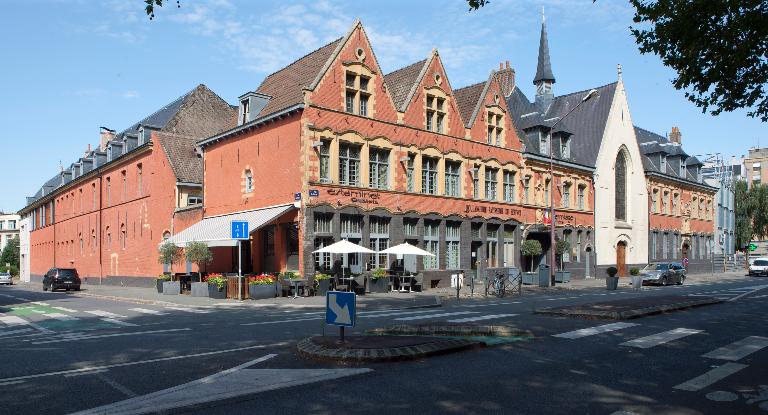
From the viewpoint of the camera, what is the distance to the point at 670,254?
2165 inches

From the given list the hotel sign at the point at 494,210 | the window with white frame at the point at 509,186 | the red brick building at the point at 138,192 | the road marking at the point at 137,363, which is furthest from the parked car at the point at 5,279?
the road marking at the point at 137,363

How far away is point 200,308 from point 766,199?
229 feet

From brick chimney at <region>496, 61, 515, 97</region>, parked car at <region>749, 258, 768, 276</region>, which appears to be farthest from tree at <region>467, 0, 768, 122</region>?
parked car at <region>749, 258, 768, 276</region>

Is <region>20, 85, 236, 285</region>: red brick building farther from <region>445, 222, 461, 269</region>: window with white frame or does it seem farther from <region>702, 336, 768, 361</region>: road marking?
<region>702, 336, 768, 361</region>: road marking

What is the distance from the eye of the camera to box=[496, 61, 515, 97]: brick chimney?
47947 millimetres

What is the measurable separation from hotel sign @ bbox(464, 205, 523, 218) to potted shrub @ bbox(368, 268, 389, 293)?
8.90 meters

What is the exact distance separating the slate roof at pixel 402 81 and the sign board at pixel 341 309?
2284 cm

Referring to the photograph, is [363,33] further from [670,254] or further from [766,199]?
A: [766,199]

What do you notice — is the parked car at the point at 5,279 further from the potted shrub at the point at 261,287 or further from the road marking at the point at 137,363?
the road marking at the point at 137,363

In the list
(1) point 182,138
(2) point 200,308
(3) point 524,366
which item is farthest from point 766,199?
(3) point 524,366

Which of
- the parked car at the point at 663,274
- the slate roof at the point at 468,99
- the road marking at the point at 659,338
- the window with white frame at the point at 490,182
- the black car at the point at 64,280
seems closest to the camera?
the road marking at the point at 659,338

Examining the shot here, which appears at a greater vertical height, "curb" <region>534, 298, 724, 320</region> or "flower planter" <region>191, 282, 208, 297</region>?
"curb" <region>534, 298, 724, 320</region>

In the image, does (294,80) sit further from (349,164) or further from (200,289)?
(200,289)

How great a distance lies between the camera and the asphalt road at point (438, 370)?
267 inches
